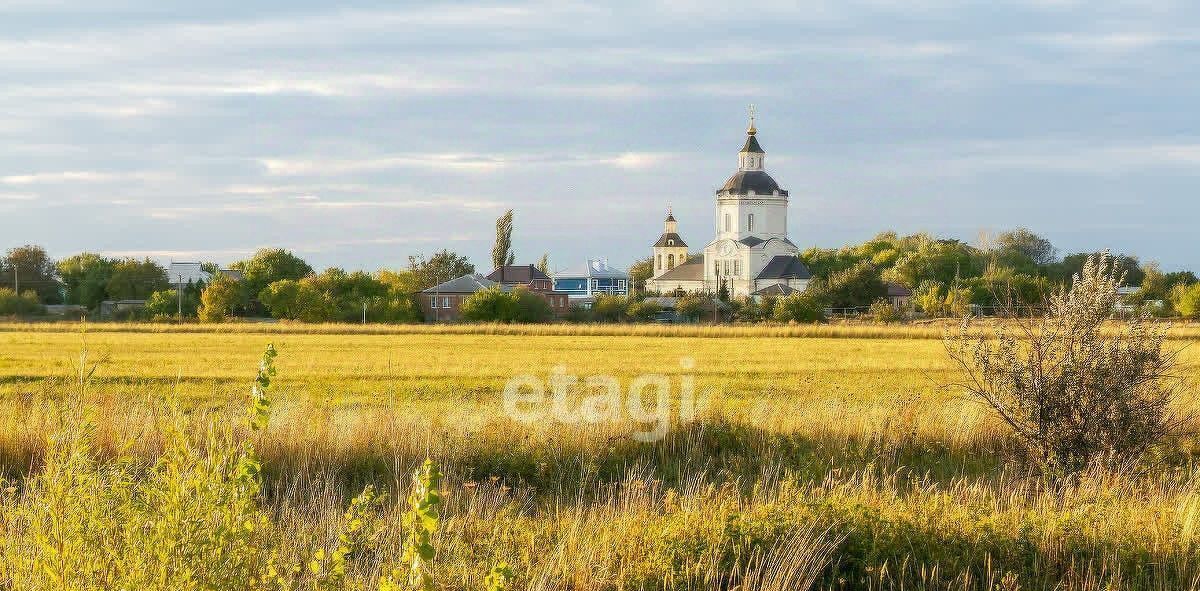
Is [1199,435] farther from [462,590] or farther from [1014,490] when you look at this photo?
[462,590]

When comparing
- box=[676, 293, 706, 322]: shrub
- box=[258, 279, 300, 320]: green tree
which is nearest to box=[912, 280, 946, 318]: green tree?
box=[676, 293, 706, 322]: shrub

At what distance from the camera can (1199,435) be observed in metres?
15.9

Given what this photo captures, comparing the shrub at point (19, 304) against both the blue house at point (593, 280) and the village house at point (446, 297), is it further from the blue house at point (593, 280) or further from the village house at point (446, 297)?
the blue house at point (593, 280)

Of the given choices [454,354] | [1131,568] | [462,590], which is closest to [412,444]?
[462,590]

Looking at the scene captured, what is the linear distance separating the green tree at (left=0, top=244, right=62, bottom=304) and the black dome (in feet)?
270

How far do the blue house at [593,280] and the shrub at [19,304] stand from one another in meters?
85.6

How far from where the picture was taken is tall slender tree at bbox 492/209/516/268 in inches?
5605

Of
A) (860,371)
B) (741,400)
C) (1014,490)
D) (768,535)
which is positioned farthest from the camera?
(860,371)

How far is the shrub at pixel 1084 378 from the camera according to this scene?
13.3 metres

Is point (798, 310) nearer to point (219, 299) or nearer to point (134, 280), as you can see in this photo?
point (219, 299)

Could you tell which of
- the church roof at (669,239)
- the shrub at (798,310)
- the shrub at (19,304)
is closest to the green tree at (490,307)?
the shrub at (798,310)

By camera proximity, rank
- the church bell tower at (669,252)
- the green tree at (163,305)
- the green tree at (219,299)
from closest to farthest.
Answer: the green tree at (219,299) → the green tree at (163,305) → the church bell tower at (669,252)

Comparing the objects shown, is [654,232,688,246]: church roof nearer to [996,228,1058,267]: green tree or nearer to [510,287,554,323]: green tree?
[996,228,1058,267]: green tree

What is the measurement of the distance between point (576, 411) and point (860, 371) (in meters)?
21.9
